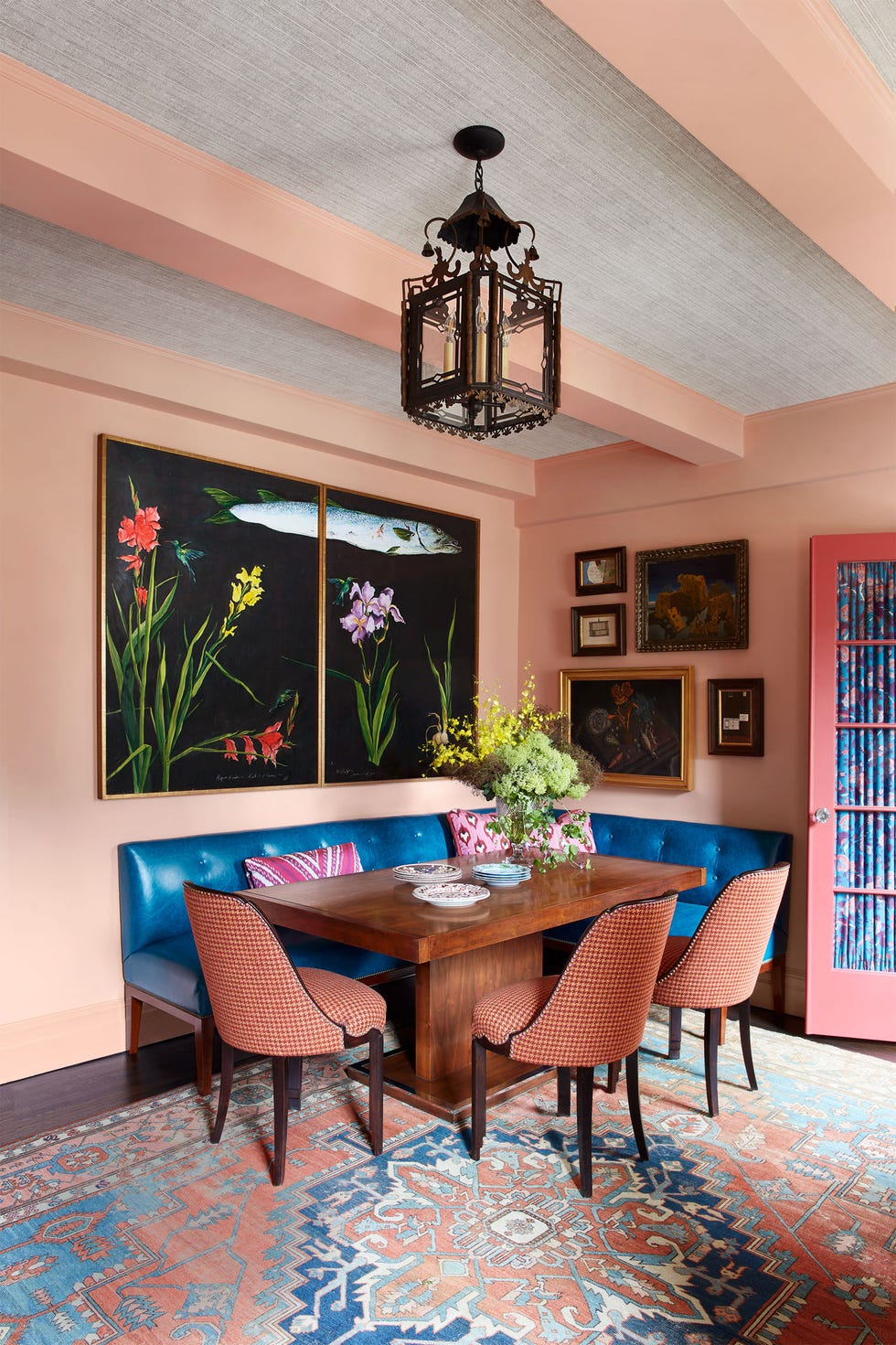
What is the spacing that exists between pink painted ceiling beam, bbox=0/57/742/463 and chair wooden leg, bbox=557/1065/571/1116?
2.73m

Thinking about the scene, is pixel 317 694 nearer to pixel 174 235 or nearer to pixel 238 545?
pixel 238 545

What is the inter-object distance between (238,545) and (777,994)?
3457 mm

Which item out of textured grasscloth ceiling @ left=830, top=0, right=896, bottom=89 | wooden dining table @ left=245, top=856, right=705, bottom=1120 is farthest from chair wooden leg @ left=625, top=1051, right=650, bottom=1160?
textured grasscloth ceiling @ left=830, top=0, right=896, bottom=89

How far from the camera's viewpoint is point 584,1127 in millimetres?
2727

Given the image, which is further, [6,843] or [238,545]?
[238,545]

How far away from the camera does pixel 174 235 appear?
267 cm

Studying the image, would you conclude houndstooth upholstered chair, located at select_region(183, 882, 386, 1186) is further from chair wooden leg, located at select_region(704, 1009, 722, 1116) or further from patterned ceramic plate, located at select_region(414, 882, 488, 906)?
chair wooden leg, located at select_region(704, 1009, 722, 1116)

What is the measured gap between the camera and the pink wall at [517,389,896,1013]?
179 inches

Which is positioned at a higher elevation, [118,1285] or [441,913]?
[441,913]

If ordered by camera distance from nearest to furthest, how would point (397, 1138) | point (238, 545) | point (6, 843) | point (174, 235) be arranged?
point (174, 235) < point (397, 1138) < point (6, 843) < point (238, 545)

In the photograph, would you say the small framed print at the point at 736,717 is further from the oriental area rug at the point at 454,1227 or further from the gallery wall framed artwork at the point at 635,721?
the oriental area rug at the point at 454,1227

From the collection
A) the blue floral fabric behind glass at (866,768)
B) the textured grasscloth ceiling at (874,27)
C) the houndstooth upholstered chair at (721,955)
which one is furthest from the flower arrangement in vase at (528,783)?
the textured grasscloth ceiling at (874,27)

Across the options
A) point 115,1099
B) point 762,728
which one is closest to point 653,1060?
point 762,728

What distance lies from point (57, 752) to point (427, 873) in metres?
1.64
